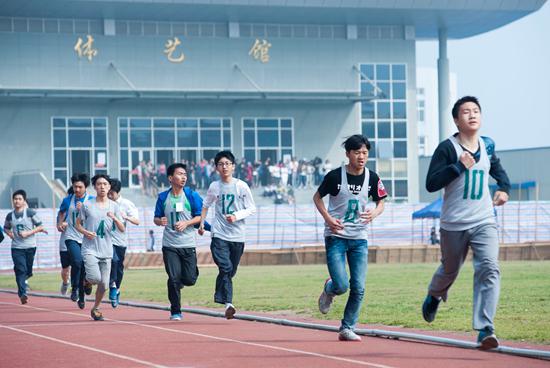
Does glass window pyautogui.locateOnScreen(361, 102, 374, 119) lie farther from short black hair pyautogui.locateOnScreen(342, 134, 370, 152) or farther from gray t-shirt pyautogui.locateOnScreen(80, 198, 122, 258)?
short black hair pyautogui.locateOnScreen(342, 134, 370, 152)

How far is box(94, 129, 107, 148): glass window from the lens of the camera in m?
68.9

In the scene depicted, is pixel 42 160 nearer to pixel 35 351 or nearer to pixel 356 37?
pixel 356 37

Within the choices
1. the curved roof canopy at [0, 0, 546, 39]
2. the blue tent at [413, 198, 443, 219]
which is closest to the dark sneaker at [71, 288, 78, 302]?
the blue tent at [413, 198, 443, 219]

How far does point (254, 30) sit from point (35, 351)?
60373mm

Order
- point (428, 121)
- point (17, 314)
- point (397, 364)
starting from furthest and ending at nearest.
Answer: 1. point (428, 121)
2. point (17, 314)
3. point (397, 364)

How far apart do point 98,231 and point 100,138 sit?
5223 centimetres

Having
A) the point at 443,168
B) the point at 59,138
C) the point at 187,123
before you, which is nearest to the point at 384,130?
the point at 187,123

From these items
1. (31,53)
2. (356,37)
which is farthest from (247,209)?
(356,37)

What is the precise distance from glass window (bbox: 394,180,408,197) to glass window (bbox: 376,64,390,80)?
20.4ft

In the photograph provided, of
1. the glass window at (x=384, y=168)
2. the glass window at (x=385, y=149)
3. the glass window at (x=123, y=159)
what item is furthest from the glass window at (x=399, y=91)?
the glass window at (x=123, y=159)

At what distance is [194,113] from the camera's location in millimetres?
70938

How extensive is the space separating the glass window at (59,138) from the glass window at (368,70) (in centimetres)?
1767

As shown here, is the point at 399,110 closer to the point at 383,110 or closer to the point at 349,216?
the point at 383,110

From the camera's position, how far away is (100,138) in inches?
2719
